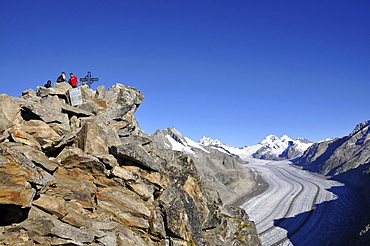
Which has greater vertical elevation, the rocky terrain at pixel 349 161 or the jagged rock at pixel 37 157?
the jagged rock at pixel 37 157

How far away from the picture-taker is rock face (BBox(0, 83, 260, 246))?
386 inches

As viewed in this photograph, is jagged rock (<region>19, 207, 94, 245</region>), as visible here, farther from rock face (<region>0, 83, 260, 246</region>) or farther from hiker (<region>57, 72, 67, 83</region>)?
hiker (<region>57, 72, 67, 83</region>)

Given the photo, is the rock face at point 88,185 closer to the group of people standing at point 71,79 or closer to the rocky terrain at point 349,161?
the group of people standing at point 71,79

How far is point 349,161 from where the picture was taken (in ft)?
382

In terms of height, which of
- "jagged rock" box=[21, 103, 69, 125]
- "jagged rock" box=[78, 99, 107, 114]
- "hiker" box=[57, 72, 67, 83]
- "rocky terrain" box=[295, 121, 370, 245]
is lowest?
"rocky terrain" box=[295, 121, 370, 245]

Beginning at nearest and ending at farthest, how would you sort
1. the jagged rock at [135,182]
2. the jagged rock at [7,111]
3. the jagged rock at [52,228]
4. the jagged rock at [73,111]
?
1. the jagged rock at [52,228]
2. the jagged rock at [7,111]
3. the jagged rock at [135,182]
4. the jagged rock at [73,111]

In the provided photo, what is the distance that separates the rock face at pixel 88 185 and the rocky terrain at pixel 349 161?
199 ft

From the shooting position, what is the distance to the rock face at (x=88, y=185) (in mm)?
9812

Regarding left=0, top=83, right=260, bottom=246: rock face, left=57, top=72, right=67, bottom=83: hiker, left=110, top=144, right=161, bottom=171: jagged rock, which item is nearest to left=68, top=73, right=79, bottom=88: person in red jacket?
left=57, top=72, right=67, bottom=83: hiker

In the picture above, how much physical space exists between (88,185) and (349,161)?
132715 mm

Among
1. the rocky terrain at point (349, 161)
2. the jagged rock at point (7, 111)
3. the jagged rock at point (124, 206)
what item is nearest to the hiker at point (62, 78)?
the jagged rock at point (7, 111)

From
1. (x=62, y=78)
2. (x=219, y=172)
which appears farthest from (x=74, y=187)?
(x=219, y=172)

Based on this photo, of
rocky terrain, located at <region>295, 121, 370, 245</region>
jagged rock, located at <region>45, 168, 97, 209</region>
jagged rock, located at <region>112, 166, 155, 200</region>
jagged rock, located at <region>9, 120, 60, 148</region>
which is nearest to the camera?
jagged rock, located at <region>45, 168, 97, 209</region>

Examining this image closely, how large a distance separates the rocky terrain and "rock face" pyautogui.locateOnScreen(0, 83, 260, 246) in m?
60.7
